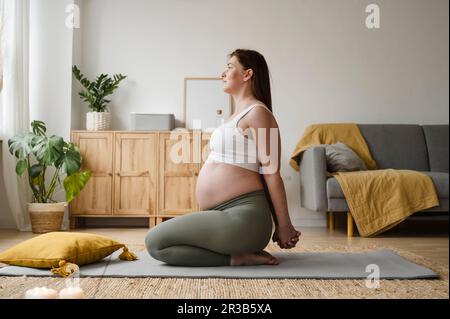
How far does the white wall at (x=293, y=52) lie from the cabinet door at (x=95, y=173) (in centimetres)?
46

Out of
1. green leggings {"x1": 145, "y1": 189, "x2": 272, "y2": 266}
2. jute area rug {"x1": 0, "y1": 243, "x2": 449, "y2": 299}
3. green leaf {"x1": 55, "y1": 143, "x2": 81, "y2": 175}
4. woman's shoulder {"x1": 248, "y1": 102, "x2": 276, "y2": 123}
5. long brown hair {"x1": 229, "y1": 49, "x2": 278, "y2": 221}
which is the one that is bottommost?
jute area rug {"x1": 0, "y1": 243, "x2": 449, "y2": 299}

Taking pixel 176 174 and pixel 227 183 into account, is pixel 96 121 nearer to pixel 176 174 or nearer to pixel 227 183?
pixel 176 174

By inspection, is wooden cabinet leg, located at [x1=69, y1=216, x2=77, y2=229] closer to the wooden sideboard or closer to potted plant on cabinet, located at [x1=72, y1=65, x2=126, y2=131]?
the wooden sideboard

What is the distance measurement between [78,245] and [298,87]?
9.99ft

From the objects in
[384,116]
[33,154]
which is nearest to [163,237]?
[33,154]

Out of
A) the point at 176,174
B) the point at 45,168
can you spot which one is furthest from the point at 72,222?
the point at 176,174

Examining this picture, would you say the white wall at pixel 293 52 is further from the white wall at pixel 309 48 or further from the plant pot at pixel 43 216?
the plant pot at pixel 43 216

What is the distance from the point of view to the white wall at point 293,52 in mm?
4551

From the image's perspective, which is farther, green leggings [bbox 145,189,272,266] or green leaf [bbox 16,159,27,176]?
green leaf [bbox 16,159,27,176]

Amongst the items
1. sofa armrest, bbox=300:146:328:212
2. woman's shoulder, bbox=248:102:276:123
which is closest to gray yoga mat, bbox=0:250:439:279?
woman's shoulder, bbox=248:102:276:123

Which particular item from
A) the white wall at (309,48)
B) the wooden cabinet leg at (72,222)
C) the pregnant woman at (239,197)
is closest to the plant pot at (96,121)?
the white wall at (309,48)

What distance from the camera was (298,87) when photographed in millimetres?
4582

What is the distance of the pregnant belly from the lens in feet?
6.81

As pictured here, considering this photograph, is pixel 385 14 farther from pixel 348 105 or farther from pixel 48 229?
pixel 48 229
